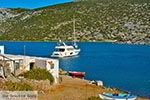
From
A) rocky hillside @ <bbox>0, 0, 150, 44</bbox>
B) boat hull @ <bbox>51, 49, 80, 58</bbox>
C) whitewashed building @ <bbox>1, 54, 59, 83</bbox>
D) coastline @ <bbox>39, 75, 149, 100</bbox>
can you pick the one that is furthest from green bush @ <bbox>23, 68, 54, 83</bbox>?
rocky hillside @ <bbox>0, 0, 150, 44</bbox>

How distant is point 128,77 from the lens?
6225 centimetres

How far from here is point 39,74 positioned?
38844 mm

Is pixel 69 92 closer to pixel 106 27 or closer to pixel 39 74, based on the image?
pixel 39 74

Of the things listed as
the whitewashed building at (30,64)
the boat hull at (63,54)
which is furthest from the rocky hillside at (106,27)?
the whitewashed building at (30,64)

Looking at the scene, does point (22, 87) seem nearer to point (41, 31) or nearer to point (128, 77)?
point (128, 77)

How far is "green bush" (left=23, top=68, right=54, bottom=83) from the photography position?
126 ft

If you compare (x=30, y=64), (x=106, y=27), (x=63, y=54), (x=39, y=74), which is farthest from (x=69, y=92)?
(x=106, y=27)

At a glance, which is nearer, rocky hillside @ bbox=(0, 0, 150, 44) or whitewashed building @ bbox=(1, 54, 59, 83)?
whitewashed building @ bbox=(1, 54, 59, 83)

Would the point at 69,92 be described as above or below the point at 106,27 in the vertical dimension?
below

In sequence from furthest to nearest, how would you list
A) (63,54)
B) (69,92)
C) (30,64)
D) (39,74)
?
1. (63,54)
2. (30,64)
3. (39,74)
4. (69,92)

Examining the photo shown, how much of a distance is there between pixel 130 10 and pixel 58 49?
3589 inches

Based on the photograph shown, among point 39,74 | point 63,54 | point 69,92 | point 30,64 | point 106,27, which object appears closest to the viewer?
point 69,92

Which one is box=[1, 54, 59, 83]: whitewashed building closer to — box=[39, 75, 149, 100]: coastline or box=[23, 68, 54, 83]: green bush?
box=[23, 68, 54, 83]: green bush

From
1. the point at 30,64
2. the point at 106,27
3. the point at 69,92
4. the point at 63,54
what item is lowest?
the point at 69,92
